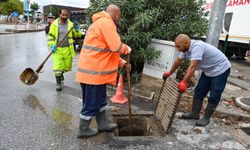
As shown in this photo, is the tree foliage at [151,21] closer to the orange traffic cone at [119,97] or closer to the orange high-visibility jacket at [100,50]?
the orange traffic cone at [119,97]

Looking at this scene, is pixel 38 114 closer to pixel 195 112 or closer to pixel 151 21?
pixel 195 112

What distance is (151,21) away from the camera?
6.02 metres

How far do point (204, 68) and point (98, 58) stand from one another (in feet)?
5.72

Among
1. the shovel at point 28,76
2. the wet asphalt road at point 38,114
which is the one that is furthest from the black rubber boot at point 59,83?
the shovel at point 28,76

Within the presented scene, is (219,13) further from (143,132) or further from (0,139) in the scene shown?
(0,139)

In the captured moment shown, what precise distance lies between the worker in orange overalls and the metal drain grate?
36.5 inches

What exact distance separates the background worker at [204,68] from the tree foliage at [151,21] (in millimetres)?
1874

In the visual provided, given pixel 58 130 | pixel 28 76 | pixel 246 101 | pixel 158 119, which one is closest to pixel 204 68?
pixel 158 119

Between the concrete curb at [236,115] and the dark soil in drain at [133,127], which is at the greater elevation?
the concrete curb at [236,115]

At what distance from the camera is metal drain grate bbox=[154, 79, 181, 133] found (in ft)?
12.5

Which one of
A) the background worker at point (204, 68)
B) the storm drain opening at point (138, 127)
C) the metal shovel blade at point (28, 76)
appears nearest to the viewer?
the background worker at point (204, 68)

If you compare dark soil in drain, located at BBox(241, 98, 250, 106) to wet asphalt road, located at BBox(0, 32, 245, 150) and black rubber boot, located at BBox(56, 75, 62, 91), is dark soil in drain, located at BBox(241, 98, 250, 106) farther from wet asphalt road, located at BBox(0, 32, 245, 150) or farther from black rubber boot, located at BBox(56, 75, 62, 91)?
black rubber boot, located at BBox(56, 75, 62, 91)

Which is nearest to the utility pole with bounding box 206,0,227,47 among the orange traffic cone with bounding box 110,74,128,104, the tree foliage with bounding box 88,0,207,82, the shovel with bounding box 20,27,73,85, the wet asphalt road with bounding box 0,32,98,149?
the tree foliage with bounding box 88,0,207,82

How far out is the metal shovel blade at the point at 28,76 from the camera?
230 inches
